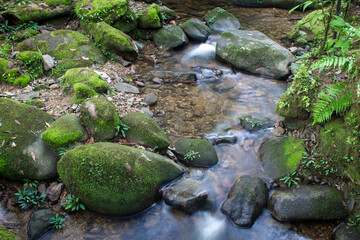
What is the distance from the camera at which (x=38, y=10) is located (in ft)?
23.6

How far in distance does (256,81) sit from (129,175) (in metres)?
4.76

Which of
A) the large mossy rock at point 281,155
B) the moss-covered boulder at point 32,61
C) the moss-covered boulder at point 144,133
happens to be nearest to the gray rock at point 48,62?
the moss-covered boulder at point 32,61

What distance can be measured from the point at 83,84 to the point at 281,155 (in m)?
3.99

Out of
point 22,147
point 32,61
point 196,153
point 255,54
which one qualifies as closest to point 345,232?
point 196,153

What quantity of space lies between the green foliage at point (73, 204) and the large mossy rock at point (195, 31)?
6787 mm

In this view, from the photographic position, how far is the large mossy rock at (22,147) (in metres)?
3.79

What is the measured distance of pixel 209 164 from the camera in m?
4.57

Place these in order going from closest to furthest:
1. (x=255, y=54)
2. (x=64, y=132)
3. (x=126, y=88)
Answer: (x=64, y=132)
(x=126, y=88)
(x=255, y=54)

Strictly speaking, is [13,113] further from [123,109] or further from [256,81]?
[256,81]

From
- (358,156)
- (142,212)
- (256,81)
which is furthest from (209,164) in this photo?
(256,81)

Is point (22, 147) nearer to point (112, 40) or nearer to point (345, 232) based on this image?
point (112, 40)

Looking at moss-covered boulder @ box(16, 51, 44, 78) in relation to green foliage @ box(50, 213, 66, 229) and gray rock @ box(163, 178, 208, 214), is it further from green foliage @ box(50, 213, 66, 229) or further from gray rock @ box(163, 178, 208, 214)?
gray rock @ box(163, 178, 208, 214)

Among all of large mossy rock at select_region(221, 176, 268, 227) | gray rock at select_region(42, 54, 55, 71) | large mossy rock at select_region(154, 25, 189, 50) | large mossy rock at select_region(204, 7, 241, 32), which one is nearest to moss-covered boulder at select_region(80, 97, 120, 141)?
gray rock at select_region(42, 54, 55, 71)

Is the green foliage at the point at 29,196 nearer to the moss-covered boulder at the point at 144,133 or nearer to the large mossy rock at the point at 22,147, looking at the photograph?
the large mossy rock at the point at 22,147
